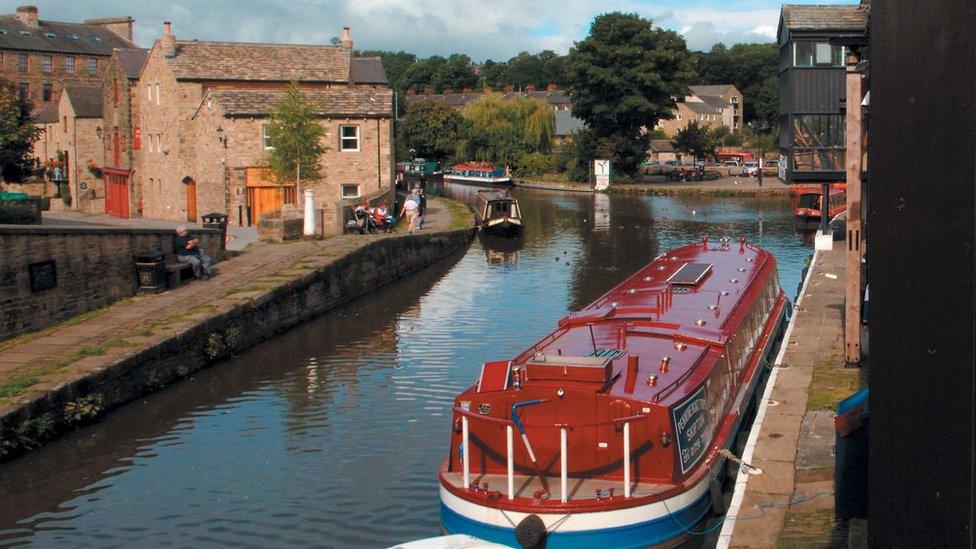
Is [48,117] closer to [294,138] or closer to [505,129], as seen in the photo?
→ [294,138]

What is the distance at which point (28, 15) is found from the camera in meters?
79.8

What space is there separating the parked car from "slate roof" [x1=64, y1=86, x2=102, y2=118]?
4149cm

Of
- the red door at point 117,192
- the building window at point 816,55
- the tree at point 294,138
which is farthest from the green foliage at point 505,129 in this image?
the building window at point 816,55

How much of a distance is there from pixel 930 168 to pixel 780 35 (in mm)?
27878

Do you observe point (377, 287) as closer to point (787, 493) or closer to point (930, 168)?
point (787, 493)

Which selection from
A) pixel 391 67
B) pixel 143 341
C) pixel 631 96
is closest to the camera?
pixel 143 341

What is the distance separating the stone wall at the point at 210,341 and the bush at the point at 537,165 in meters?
45.9

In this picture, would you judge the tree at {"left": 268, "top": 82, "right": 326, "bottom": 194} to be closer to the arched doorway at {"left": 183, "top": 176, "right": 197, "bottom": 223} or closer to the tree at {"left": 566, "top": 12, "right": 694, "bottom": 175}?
the arched doorway at {"left": 183, "top": 176, "right": 197, "bottom": 223}

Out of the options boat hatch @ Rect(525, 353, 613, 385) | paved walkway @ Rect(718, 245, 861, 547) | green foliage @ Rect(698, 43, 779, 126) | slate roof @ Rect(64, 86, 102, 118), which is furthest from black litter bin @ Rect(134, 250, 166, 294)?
green foliage @ Rect(698, 43, 779, 126)

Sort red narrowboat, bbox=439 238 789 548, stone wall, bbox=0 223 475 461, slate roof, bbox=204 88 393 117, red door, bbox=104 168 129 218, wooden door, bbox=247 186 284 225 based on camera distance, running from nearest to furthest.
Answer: red narrowboat, bbox=439 238 789 548 → stone wall, bbox=0 223 475 461 → slate roof, bbox=204 88 393 117 → wooden door, bbox=247 186 284 225 → red door, bbox=104 168 129 218

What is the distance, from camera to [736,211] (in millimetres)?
50344

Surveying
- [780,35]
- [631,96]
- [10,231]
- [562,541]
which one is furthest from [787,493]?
[631,96]

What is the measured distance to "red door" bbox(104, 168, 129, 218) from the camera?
4619 cm

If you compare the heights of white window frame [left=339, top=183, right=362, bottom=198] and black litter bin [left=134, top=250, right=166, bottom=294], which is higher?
white window frame [left=339, top=183, right=362, bottom=198]
